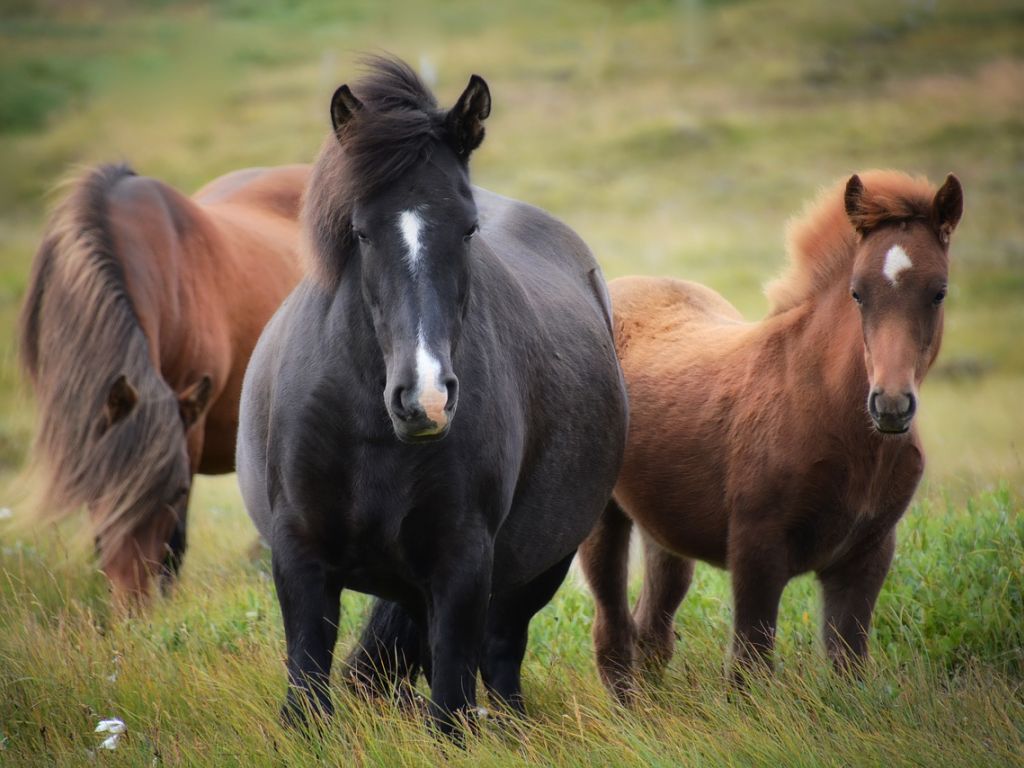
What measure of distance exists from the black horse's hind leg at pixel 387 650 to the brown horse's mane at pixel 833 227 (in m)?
1.98

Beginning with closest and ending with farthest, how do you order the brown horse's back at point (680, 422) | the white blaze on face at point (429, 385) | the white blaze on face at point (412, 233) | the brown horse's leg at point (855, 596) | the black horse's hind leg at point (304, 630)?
the white blaze on face at point (429, 385), the white blaze on face at point (412, 233), the black horse's hind leg at point (304, 630), the brown horse's leg at point (855, 596), the brown horse's back at point (680, 422)

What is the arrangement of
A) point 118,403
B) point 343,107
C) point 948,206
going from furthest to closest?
point 118,403, point 948,206, point 343,107

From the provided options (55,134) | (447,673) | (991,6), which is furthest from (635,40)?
(447,673)

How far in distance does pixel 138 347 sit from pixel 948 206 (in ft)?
11.9

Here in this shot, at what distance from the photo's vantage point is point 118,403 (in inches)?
210

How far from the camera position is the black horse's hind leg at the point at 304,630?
3312mm

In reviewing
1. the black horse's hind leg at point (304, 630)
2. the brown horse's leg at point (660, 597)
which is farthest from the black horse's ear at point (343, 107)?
the brown horse's leg at point (660, 597)

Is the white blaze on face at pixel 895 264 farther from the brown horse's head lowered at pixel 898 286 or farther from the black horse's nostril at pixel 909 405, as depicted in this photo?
the black horse's nostril at pixel 909 405

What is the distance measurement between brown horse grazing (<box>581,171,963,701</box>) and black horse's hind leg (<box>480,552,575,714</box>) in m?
0.65

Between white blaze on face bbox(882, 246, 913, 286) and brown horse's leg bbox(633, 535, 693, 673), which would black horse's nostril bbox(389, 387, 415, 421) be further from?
brown horse's leg bbox(633, 535, 693, 673)

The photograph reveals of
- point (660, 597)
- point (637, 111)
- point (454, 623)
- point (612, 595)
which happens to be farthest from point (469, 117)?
point (637, 111)

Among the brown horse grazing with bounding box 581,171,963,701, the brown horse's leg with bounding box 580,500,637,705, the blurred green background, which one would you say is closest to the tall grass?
the brown horse's leg with bounding box 580,500,637,705

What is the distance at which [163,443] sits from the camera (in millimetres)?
5273

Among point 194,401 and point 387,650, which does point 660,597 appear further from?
point 194,401
